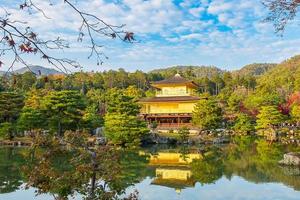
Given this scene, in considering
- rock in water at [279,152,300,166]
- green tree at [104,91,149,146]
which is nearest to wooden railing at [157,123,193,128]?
green tree at [104,91,149,146]

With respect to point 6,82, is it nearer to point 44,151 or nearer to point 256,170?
point 44,151

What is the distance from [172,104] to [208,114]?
4783 mm

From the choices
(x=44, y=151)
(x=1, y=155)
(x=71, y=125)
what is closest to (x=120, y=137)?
(x=71, y=125)

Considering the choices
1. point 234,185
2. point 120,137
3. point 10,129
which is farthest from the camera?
point 10,129

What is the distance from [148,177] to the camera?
1299 centimetres

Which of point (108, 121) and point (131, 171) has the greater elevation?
point (108, 121)

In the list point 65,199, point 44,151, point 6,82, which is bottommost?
point 65,199

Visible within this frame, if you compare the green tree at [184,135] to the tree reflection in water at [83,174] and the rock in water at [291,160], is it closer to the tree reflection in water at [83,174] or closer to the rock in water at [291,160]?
the rock in water at [291,160]

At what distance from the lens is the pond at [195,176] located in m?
10.3

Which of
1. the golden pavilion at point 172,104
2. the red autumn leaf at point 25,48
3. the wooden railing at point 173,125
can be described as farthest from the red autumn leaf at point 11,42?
the golden pavilion at point 172,104

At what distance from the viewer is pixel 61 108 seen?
75.9 feet

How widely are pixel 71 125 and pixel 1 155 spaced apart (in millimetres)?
6937

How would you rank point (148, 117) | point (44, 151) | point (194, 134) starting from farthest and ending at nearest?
point (148, 117) → point (194, 134) → point (44, 151)

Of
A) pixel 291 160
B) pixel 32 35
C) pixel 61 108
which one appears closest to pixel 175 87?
pixel 61 108
